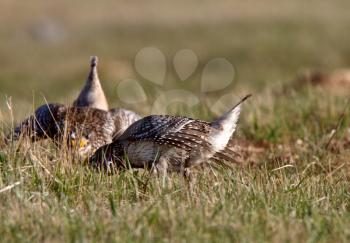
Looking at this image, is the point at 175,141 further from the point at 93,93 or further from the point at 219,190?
the point at 93,93

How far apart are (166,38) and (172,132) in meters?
25.1

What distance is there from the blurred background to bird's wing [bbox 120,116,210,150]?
39.5ft

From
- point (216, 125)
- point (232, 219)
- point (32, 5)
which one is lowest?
point (232, 219)

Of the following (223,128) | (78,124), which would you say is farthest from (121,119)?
(223,128)

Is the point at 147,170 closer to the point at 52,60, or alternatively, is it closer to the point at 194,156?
the point at 194,156

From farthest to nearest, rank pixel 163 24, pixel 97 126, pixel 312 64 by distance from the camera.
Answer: pixel 163 24 < pixel 312 64 < pixel 97 126

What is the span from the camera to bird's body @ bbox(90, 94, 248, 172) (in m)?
5.59

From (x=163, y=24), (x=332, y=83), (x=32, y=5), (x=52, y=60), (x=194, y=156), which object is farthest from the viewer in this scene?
(x=32, y=5)

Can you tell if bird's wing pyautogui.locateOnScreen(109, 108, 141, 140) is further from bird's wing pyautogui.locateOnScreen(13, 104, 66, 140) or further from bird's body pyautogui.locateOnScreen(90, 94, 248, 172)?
bird's body pyautogui.locateOnScreen(90, 94, 248, 172)

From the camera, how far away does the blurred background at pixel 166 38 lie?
23.6 m

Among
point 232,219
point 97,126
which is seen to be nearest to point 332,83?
point 97,126

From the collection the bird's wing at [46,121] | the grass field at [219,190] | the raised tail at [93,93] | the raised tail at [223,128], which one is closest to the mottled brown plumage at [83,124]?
the bird's wing at [46,121]

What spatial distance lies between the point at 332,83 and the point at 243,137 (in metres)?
5.58

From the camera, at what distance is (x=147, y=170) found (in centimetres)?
578
